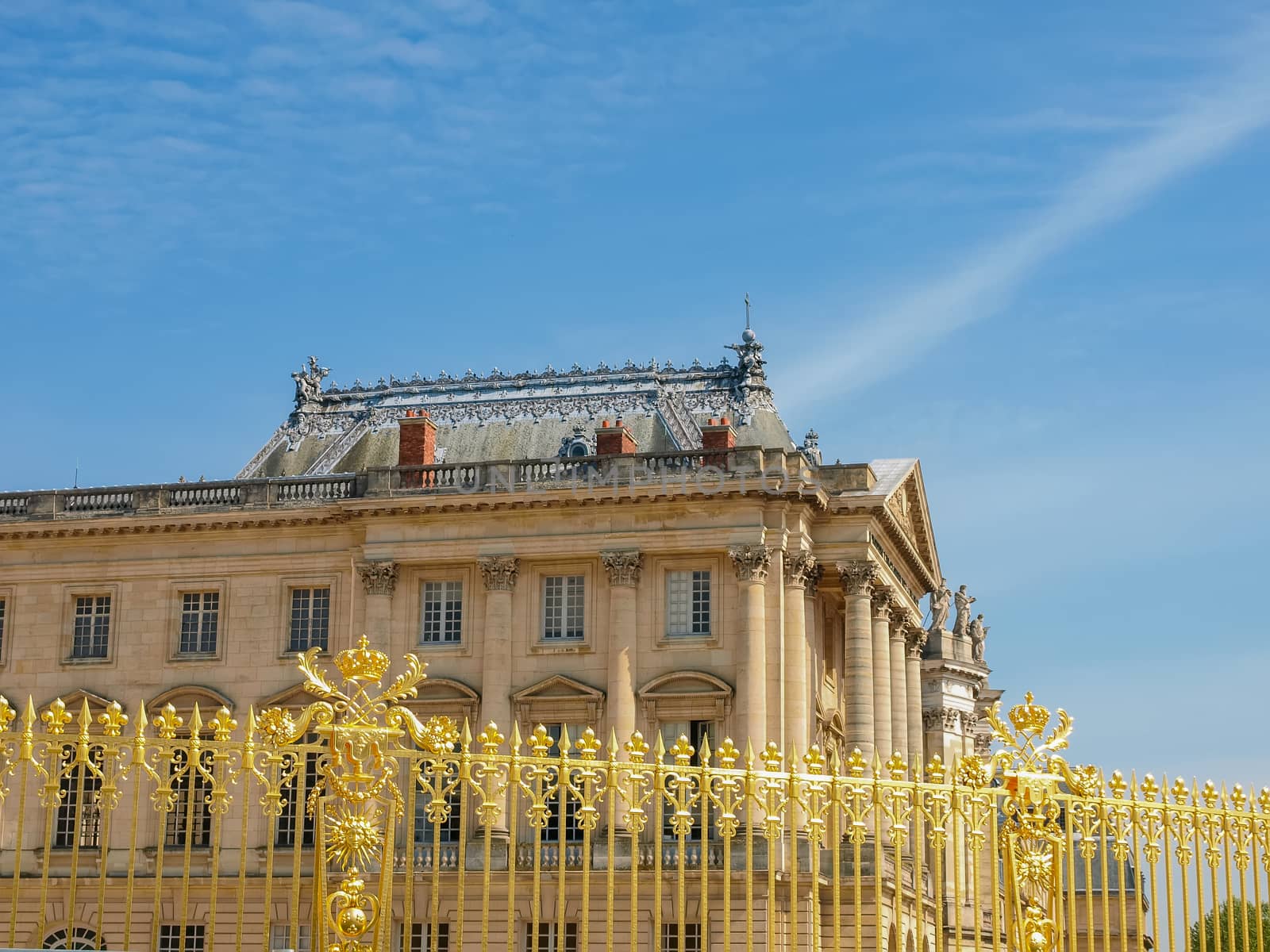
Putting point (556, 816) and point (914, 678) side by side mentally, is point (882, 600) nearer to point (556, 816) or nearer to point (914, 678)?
point (914, 678)

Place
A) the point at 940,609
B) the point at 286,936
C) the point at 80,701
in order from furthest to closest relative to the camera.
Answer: the point at 940,609
the point at 80,701
the point at 286,936

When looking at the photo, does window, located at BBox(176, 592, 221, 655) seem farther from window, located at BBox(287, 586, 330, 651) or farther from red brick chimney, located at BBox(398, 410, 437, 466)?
red brick chimney, located at BBox(398, 410, 437, 466)

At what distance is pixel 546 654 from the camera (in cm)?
4559

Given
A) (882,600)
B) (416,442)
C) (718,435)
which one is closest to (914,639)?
(882,600)

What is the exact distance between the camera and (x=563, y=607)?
46.2 m

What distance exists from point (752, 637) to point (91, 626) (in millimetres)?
17322

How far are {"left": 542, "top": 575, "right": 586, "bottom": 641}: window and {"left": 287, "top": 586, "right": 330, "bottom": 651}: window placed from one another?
19.0ft

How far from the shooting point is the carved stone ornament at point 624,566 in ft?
149

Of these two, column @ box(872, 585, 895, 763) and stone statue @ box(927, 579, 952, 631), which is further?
stone statue @ box(927, 579, 952, 631)

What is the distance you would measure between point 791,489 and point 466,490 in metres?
7.99

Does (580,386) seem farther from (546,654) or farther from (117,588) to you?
(117,588)

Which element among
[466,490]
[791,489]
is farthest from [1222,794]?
[466,490]

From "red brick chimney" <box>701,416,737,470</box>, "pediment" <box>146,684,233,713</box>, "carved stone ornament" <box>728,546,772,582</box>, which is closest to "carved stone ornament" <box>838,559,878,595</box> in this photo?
"carved stone ornament" <box>728,546,772,582</box>

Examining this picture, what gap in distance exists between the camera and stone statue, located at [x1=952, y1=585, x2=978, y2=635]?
2704 inches
